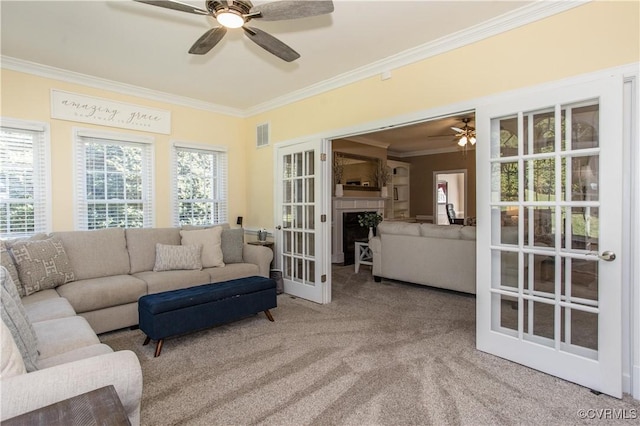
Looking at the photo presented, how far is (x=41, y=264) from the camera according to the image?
9.90ft

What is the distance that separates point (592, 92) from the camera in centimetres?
221

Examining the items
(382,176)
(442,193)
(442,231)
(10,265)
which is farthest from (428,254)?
(442,193)

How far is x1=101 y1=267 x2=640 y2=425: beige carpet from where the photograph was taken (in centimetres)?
199

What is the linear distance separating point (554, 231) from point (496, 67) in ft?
4.60

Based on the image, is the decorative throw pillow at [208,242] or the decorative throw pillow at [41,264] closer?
the decorative throw pillow at [41,264]

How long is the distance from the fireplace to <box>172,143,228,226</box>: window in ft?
9.23

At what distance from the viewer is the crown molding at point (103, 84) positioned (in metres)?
3.49

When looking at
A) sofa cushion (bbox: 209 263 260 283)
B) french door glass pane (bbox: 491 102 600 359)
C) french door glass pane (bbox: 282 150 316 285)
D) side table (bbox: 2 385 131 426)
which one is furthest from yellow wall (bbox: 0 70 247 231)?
french door glass pane (bbox: 491 102 600 359)

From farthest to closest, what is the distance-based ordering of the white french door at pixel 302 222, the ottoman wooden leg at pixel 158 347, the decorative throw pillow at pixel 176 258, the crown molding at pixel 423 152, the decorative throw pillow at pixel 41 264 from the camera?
the crown molding at pixel 423 152 < the white french door at pixel 302 222 < the decorative throw pillow at pixel 176 258 < the decorative throw pillow at pixel 41 264 < the ottoman wooden leg at pixel 158 347

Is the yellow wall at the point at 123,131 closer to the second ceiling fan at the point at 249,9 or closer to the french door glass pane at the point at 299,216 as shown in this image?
the french door glass pane at the point at 299,216

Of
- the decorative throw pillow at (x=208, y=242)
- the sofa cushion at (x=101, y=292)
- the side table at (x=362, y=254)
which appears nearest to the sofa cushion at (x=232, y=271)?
the decorative throw pillow at (x=208, y=242)

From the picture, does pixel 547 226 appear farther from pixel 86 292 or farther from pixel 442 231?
pixel 86 292

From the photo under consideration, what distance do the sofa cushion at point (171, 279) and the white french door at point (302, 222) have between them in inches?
50.2

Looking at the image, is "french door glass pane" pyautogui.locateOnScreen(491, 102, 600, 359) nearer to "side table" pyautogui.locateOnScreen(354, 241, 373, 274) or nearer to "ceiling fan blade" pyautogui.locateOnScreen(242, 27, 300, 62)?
"ceiling fan blade" pyautogui.locateOnScreen(242, 27, 300, 62)
